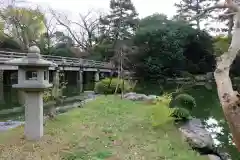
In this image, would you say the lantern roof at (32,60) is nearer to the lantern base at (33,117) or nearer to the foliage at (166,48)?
the lantern base at (33,117)

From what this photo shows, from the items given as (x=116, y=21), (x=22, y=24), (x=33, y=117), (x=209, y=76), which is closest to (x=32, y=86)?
(x=33, y=117)

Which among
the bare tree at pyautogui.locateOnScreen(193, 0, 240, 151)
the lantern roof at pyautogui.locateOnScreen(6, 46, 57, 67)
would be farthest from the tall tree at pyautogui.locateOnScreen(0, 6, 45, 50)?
the bare tree at pyautogui.locateOnScreen(193, 0, 240, 151)

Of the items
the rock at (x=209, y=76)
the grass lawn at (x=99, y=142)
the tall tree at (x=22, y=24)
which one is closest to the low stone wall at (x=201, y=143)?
the grass lawn at (x=99, y=142)

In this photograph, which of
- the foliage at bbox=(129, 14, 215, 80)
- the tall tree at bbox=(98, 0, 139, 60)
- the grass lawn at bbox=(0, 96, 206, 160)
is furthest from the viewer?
the tall tree at bbox=(98, 0, 139, 60)

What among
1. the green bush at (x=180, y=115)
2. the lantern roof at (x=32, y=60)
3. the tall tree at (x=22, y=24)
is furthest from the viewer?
the tall tree at (x=22, y=24)

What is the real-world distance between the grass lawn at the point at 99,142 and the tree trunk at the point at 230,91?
3273 mm

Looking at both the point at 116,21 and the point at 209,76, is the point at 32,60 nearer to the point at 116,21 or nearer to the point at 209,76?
the point at 209,76

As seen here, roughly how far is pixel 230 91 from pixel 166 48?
3063 cm

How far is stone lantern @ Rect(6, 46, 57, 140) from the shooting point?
5980 millimetres

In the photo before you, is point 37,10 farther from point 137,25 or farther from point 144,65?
point 144,65

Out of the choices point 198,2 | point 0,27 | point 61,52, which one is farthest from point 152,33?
point 0,27

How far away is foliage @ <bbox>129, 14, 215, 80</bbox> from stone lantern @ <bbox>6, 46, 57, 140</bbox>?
26.0 m

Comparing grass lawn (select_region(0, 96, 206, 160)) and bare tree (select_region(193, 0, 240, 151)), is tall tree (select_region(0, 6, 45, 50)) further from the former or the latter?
bare tree (select_region(193, 0, 240, 151))

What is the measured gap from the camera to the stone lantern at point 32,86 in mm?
5980
